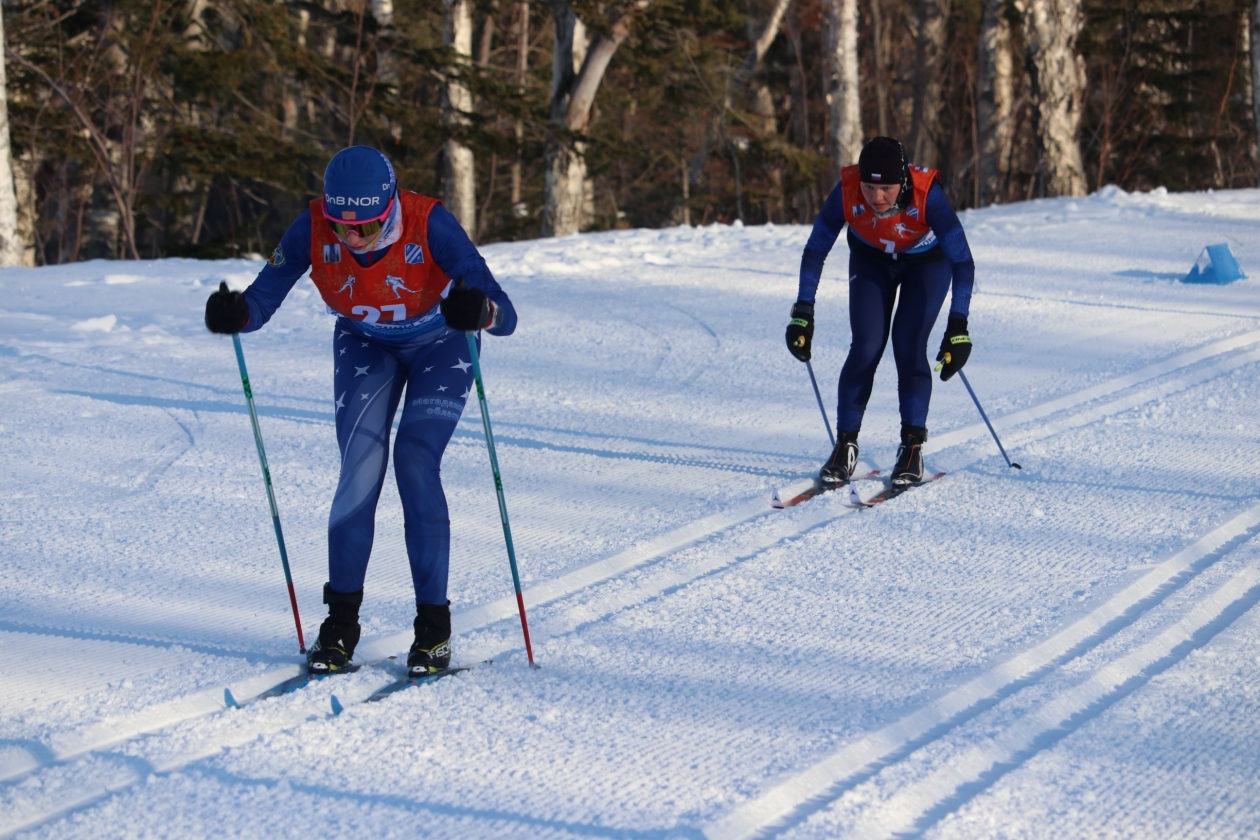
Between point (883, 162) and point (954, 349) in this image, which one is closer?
point (883, 162)

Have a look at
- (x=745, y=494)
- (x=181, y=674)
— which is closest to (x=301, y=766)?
(x=181, y=674)

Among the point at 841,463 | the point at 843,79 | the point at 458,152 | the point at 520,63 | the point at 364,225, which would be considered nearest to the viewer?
the point at 364,225

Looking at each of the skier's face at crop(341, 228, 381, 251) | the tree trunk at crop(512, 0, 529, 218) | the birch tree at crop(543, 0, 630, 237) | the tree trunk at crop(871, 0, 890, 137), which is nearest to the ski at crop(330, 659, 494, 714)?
the skier's face at crop(341, 228, 381, 251)

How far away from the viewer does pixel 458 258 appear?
3.60 meters

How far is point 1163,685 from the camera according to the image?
347 cm

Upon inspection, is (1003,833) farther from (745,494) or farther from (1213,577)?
(745,494)

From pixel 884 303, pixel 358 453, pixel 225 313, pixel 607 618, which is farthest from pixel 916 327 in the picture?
pixel 225 313

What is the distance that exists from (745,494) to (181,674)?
268cm

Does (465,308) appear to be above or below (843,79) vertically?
below

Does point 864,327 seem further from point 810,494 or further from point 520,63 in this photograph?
point 520,63

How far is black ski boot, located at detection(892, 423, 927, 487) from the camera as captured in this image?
5516 millimetres

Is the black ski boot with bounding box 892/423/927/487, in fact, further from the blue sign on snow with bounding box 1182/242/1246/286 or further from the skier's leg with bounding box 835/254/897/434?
the blue sign on snow with bounding box 1182/242/1246/286

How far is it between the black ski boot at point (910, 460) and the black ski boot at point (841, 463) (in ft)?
0.67

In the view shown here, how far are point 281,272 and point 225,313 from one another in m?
0.24
